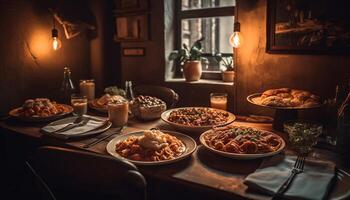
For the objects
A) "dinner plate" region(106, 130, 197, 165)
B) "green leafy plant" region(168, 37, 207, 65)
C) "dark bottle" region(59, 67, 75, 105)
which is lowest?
"dinner plate" region(106, 130, 197, 165)

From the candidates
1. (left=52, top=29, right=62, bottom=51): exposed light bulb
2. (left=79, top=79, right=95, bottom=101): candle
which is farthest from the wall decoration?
(left=52, top=29, right=62, bottom=51): exposed light bulb

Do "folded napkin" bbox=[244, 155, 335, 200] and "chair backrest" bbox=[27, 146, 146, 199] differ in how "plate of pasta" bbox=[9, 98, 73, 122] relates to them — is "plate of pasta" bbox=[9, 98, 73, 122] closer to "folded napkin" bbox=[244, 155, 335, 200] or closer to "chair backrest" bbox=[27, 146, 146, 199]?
"chair backrest" bbox=[27, 146, 146, 199]

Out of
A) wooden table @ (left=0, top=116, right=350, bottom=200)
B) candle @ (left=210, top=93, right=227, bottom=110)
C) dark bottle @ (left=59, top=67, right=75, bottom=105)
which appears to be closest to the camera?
wooden table @ (left=0, top=116, right=350, bottom=200)

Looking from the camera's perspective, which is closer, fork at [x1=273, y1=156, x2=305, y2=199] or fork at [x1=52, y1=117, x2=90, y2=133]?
fork at [x1=273, y1=156, x2=305, y2=199]

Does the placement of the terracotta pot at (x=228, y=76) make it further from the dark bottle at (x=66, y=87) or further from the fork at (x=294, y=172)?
the dark bottle at (x=66, y=87)

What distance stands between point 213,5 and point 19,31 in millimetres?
1808

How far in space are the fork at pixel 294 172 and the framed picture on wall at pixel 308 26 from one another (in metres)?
0.91

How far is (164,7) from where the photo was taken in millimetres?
2768

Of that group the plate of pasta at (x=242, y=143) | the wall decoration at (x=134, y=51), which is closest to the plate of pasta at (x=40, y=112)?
the wall decoration at (x=134, y=51)

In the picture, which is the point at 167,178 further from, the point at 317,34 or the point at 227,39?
the point at 227,39

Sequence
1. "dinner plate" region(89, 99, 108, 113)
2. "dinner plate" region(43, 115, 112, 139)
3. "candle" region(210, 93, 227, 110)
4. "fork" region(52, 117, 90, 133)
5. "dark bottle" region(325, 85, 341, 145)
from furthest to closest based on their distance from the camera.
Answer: "dinner plate" region(89, 99, 108, 113) < "candle" region(210, 93, 227, 110) < "fork" region(52, 117, 90, 133) < "dinner plate" region(43, 115, 112, 139) < "dark bottle" region(325, 85, 341, 145)

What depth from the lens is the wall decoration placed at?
2.96m

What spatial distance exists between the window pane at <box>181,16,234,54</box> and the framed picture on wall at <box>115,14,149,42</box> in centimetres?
38

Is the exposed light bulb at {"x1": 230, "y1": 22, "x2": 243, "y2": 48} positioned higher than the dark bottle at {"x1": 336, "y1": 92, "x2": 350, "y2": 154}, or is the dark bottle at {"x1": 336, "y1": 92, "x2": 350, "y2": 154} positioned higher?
the exposed light bulb at {"x1": 230, "y1": 22, "x2": 243, "y2": 48}
